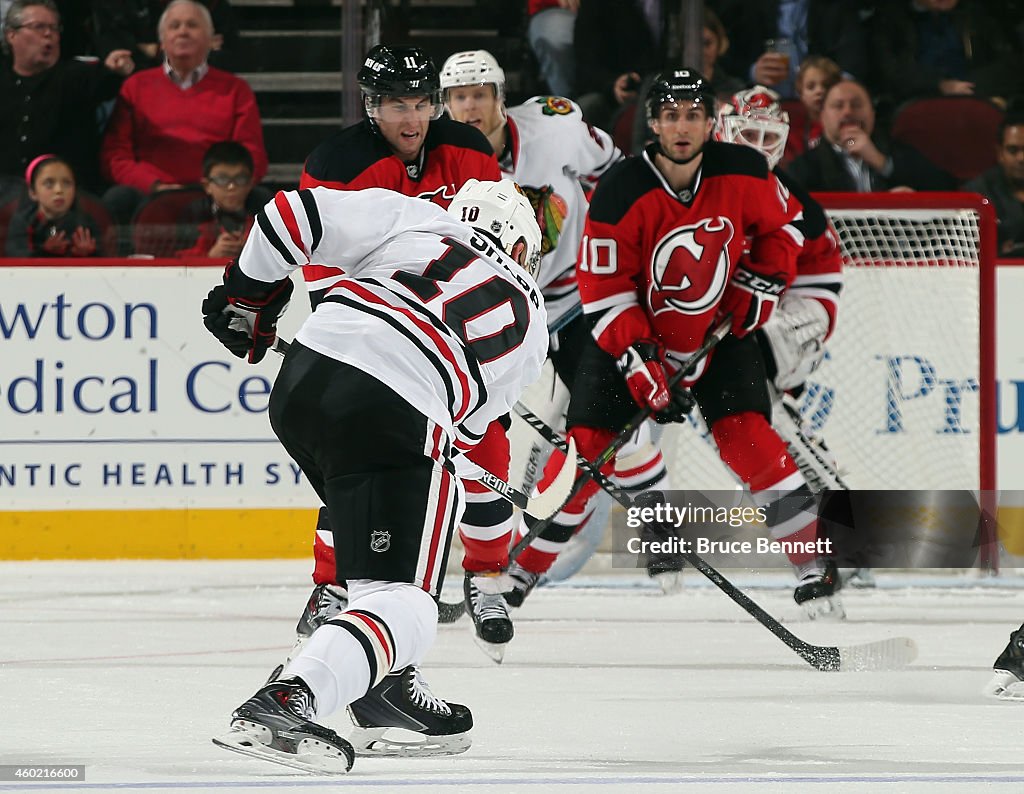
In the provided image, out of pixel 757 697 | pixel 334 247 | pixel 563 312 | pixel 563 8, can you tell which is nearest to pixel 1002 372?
pixel 563 312

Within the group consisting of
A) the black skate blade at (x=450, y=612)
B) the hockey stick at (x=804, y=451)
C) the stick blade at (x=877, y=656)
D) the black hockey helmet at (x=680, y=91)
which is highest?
the black hockey helmet at (x=680, y=91)

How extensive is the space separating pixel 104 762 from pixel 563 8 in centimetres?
370

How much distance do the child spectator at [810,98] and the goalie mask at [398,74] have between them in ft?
7.27

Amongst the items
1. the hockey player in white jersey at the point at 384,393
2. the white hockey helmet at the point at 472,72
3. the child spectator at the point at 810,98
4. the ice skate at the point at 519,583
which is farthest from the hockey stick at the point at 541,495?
the child spectator at the point at 810,98

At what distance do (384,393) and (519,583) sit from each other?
5.90 feet

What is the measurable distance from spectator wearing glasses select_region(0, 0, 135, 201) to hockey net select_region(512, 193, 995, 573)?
163cm

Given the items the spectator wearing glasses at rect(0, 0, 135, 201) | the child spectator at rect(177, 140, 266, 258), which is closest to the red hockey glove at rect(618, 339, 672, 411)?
the child spectator at rect(177, 140, 266, 258)

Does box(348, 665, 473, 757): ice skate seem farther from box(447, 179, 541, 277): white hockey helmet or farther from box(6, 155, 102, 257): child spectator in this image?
box(6, 155, 102, 257): child spectator

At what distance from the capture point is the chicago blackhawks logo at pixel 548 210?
410 centimetres

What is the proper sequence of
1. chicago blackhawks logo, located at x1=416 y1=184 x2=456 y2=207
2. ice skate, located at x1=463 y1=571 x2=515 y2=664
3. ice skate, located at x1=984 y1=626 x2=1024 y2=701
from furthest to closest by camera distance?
chicago blackhawks logo, located at x1=416 y1=184 x2=456 y2=207 → ice skate, located at x1=463 y1=571 x2=515 y2=664 → ice skate, located at x1=984 y1=626 x2=1024 y2=701

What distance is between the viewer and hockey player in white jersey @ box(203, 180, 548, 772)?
6.75ft

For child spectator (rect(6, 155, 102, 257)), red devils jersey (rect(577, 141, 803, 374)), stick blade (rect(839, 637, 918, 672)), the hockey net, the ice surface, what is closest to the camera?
the ice surface

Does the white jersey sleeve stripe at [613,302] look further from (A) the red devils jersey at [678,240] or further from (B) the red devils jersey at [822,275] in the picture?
(B) the red devils jersey at [822,275]

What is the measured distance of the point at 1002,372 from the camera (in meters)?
4.77
